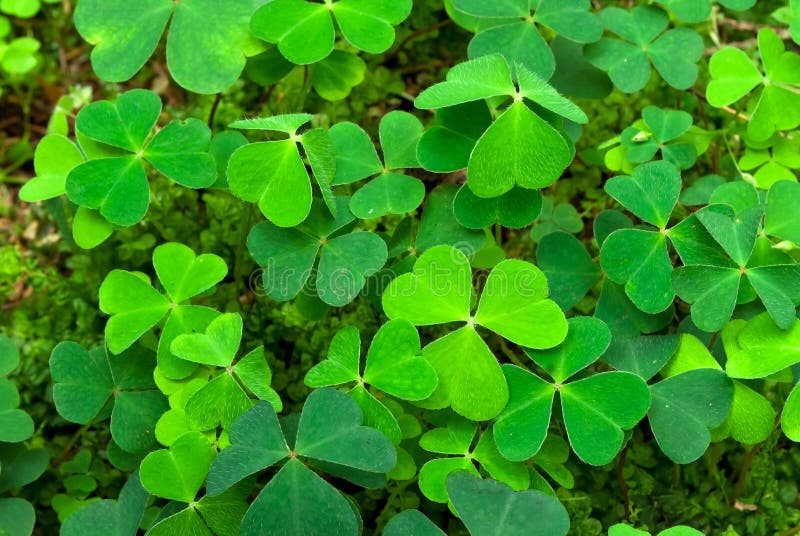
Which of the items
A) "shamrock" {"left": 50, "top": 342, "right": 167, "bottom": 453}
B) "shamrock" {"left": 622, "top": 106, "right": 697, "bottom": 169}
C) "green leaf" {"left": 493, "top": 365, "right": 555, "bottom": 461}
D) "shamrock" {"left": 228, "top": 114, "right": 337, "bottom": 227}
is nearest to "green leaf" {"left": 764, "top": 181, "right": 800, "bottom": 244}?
"shamrock" {"left": 622, "top": 106, "right": 697, "bottom": 169}

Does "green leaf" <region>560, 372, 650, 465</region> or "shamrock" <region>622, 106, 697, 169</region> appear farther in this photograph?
"shamrock" <region>622, 106, 697, 169</region>

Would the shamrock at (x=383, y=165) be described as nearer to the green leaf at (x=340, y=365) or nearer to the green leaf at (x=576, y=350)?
the green leaf at (x=340, y=365)

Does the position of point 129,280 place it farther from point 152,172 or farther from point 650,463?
point 650,463

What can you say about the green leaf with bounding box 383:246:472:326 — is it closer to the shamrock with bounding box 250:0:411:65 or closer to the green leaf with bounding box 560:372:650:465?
the green leaf with bounding box 560:372:650:465

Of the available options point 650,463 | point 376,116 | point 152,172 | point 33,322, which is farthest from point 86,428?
point 650,463

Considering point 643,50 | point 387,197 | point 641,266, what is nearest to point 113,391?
point 387,197

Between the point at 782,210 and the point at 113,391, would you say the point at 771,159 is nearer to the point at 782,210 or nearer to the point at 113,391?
the point at 782,210
